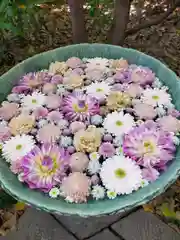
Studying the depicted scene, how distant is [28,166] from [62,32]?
1215 mm

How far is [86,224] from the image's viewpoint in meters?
1.31

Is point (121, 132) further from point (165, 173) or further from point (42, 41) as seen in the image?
point (42, 41)

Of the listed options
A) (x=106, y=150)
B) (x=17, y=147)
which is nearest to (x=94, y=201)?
(x=106, y=150)

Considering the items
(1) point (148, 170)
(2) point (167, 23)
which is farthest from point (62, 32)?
(1) point (148, 170)

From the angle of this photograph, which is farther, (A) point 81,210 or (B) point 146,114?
(B) point 146,114

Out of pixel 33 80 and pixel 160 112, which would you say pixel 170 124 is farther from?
pixel 33 80

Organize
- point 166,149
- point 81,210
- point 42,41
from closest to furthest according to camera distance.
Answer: point 81,210, point 166,149, point 42,41

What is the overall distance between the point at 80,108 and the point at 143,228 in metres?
0.48

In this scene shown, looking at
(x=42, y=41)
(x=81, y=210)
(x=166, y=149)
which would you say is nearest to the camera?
(x=81, y=210)

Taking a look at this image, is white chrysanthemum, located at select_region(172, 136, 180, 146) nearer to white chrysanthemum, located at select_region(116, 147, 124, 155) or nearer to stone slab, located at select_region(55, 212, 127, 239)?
white chrysanthemum, located at select_region(116, 147, 124, 155)

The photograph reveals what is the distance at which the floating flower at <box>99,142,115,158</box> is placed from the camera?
0.98 meters

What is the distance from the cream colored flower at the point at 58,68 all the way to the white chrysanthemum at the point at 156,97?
25cm

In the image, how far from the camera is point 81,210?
2.89 feet

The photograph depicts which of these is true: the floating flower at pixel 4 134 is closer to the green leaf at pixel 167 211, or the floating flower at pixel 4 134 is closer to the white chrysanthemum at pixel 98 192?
the white chrysanthemum at pixel 98 192
